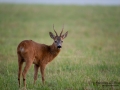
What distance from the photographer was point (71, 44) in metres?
21.7

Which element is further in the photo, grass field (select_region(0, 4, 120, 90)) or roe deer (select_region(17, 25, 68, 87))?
grass field (select_region(0, 4, 120, 90))

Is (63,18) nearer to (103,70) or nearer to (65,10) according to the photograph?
(65,10)

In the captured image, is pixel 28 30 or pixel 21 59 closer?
pixel 21 59

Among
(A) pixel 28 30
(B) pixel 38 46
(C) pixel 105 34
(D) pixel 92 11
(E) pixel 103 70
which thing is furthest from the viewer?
(D) pixel 92 11

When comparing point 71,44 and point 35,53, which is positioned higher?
point 35,53

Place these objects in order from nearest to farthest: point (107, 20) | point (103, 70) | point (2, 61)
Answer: point (103, 70) < point (2, 61) < point (107, 20)

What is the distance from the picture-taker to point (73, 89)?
9.57 meters

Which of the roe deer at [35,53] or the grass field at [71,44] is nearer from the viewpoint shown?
the roe deer at [35,53]

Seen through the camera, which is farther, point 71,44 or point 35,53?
point 71,44

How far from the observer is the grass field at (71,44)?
34.0ft

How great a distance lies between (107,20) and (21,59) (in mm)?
25172

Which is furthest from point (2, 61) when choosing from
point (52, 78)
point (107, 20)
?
point (107, 20)

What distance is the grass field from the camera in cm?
1035

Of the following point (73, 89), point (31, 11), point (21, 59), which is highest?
point (31, 11)
